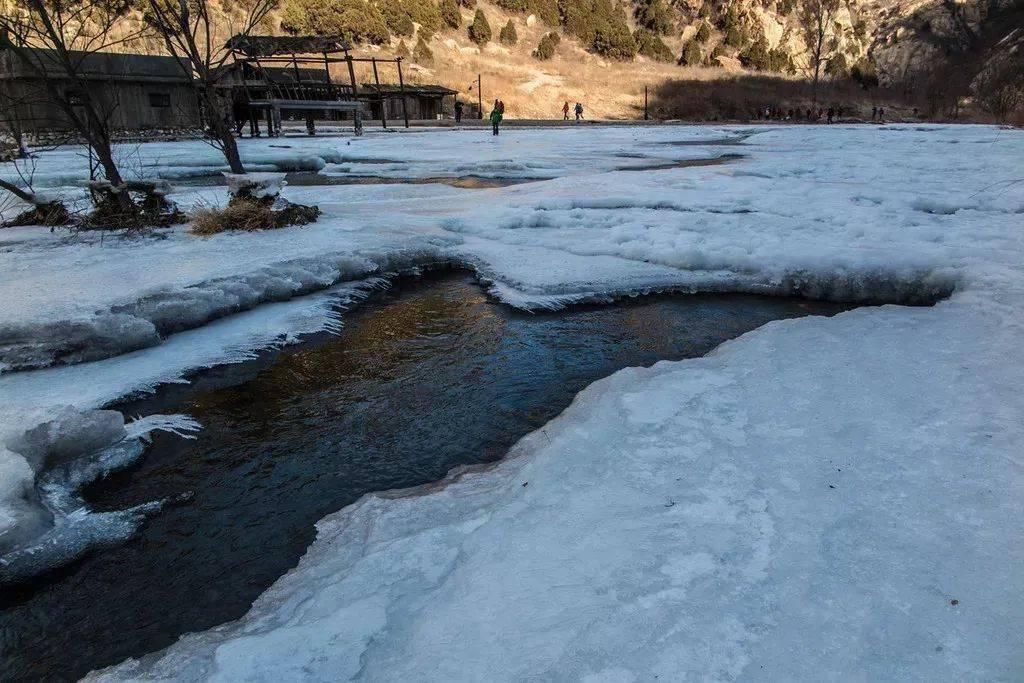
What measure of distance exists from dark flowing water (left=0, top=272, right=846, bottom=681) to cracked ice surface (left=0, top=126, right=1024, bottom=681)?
22 centimetres

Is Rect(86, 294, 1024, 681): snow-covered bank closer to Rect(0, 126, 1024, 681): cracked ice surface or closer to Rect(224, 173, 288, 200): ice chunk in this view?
Rect(0, 126, 1024, 681): cracked ice surface

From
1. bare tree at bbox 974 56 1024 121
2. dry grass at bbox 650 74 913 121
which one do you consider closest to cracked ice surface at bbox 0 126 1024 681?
bare tree at bbox 974 56 1024 121

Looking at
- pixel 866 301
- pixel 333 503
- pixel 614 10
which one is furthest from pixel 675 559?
pixel 614 10

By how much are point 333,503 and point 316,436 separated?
65 cm

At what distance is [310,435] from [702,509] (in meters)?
2.00

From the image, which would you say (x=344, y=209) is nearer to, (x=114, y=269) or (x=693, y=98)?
(x=114, y=269)

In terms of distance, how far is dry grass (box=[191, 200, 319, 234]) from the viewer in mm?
7180

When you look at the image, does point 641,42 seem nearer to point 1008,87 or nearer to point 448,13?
point 448,13

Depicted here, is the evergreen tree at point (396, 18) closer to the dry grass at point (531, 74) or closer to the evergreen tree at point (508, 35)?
the dry grass at point (531, 74)

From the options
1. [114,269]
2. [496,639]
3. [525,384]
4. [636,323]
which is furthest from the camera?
[114,269]

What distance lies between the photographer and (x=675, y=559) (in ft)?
6.54

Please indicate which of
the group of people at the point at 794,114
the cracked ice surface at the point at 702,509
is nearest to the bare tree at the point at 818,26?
the group of people at the point at 794,114

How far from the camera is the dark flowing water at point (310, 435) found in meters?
2.17

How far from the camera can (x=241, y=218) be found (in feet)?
24.1
